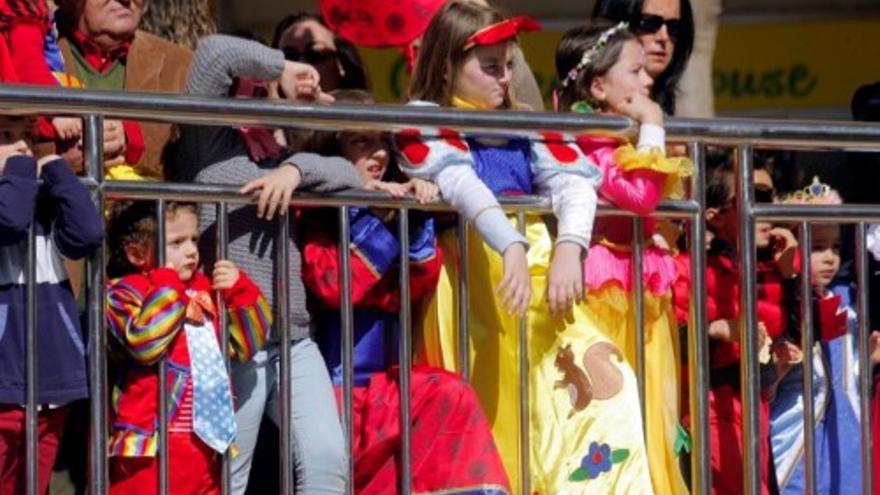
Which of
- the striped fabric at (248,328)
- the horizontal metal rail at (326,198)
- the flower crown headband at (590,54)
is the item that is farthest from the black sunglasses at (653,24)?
the striped fabric at (248,328)

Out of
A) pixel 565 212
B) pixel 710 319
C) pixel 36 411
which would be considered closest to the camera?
pixel 36 411

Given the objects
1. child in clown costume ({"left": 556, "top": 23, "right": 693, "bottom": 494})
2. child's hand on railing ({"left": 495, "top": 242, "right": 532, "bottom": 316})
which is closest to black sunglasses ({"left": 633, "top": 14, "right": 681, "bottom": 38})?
child in clown costume ({"left": 556, "top": 23, "right": 693, "bottom": 494})

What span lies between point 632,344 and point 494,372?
0.43 metres

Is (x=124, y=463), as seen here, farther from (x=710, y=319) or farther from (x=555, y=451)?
(x=710, y=319)

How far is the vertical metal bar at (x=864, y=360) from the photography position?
25.5ft

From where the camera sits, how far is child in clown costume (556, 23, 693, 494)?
7492 millimetres

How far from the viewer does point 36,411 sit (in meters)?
6.80

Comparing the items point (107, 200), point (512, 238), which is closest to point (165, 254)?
point (107, 200)

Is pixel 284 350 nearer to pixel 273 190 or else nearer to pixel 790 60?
Answer: pixel 273 190

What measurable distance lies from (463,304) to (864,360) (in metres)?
1.30

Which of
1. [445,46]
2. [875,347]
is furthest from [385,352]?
[875,347]

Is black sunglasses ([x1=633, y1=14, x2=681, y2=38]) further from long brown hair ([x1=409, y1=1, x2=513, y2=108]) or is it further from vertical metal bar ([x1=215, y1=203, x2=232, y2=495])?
vertical metal bar ([x1=215, y1=203, x2=232, y2=495])

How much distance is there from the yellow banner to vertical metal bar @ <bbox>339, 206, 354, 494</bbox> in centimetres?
582

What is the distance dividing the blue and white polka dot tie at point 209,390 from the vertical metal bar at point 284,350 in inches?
6.4
